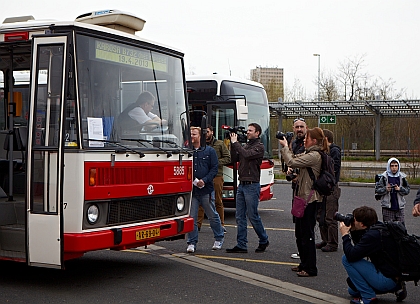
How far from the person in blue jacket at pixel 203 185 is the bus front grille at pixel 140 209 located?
1424 millimetres

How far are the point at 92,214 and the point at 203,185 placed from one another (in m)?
2.87

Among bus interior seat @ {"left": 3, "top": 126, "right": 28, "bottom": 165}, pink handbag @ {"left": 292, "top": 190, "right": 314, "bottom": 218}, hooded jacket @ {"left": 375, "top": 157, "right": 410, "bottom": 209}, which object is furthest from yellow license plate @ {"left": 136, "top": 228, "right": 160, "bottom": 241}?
hooded jacket @ {"left": 375, "top": 157, "right": 410, "bottom": 209}

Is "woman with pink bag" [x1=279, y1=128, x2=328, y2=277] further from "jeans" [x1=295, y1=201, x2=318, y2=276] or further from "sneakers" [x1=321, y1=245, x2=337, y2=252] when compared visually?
"sneakers" [x1=321, y1=245, x2=337, y2=252]

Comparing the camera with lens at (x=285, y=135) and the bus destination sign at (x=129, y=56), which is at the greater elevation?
the bus destination sign at (x=129, y=56)

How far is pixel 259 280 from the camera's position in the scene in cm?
786

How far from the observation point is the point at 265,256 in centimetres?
951

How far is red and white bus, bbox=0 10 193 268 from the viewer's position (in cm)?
695

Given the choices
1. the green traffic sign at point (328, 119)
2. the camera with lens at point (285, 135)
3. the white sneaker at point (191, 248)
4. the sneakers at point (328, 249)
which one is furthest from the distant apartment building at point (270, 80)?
the camera with lens at point (285, 135)

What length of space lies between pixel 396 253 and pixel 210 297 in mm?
2034

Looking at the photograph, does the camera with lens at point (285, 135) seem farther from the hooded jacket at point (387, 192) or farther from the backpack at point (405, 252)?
the backpack at point (405, 252)

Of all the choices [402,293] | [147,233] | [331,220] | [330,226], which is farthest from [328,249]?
[147,233]

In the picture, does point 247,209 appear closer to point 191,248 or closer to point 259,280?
point 191,248

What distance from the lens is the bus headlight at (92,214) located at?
23.1 ft

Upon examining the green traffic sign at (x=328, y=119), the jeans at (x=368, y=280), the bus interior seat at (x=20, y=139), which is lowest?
the jeans at (x=368, y=280)
